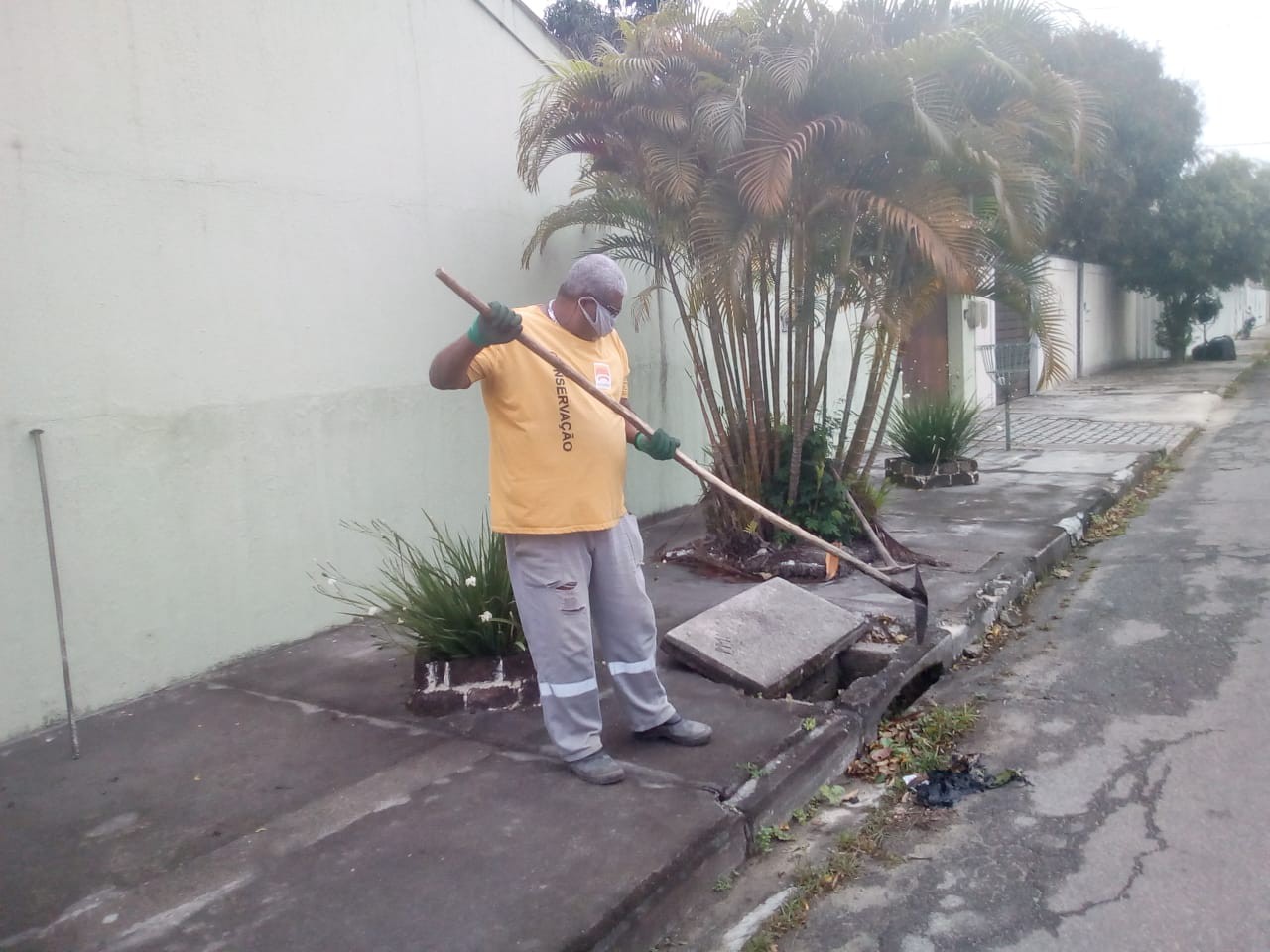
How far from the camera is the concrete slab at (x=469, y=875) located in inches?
116

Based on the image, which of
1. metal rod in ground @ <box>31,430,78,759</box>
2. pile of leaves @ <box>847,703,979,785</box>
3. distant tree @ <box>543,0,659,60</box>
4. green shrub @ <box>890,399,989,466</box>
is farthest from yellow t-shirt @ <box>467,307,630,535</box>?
distant tree @ <box>543,0,659,60</box>

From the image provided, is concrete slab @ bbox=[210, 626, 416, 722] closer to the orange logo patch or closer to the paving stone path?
the orange logo patch

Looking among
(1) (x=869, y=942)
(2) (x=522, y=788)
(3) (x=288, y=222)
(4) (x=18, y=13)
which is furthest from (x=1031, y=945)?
(4) (x=18, y=13)

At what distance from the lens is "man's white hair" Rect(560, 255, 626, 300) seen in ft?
12.8

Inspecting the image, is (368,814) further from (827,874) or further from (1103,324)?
(1103,324)

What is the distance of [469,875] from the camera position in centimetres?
321

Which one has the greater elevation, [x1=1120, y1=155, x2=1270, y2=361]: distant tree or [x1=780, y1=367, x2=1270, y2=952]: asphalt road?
[x1=1120, y1=155, x2=1270, y2=361]: distant tree

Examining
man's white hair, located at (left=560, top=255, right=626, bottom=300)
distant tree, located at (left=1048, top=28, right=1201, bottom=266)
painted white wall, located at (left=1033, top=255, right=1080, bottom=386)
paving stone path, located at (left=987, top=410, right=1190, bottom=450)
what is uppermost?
distant tree, located at (left=1048, top=28, right=1201, bottom=266)

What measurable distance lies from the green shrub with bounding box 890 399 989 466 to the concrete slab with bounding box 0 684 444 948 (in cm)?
699

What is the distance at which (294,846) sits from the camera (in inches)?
136

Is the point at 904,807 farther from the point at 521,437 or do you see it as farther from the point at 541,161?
the point at 541,161

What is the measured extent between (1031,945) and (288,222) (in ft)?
15.0

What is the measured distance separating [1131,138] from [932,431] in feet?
53.4

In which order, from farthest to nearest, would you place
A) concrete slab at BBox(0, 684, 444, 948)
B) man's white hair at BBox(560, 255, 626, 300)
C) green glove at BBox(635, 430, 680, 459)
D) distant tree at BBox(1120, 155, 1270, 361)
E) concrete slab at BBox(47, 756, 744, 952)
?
distant tree at BBox(1120, 155, 1270, 361)
green glove at BBox(635, 430, 680, 459)
man's white hair at BBox(560, 255, 626, 300)
concrete slab at BBox(0, 684, 444, 948)
concrete slab at BBox(47, 756, 744, 952)
